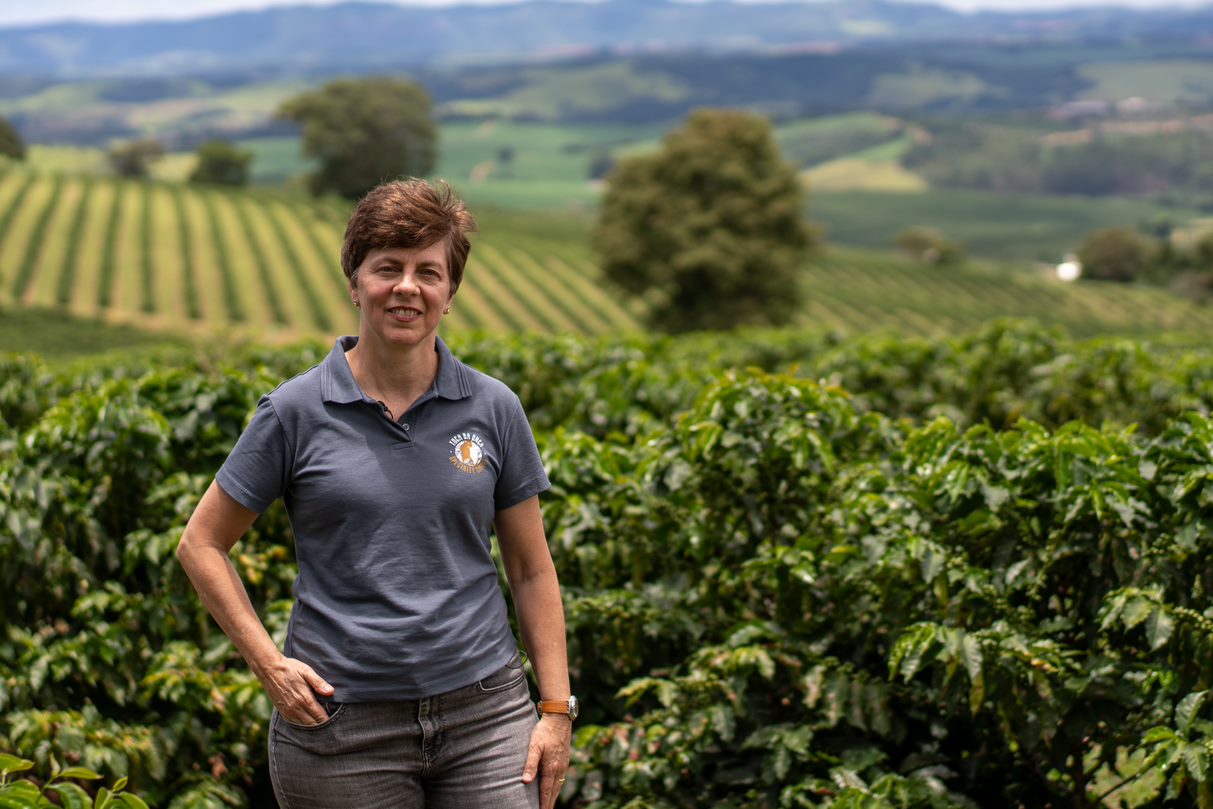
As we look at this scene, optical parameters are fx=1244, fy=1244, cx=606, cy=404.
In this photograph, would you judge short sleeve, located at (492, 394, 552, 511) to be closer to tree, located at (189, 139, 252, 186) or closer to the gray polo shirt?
the gray polo shirt

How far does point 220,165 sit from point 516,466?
10710 centimetres

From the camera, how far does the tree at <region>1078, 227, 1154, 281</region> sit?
98062 mm

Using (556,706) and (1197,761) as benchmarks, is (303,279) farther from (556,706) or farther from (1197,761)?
(1197,761)

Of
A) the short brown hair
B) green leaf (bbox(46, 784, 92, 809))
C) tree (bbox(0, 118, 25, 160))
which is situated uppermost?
the short brown hair

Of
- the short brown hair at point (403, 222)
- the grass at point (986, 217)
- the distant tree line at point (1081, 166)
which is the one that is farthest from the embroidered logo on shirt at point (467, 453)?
the distant tree line at point (1081, 166)

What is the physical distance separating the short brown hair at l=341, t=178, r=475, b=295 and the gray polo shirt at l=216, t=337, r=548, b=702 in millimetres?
324

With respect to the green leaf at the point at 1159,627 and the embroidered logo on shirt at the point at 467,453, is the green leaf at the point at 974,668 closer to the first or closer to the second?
the green leaf at the point at 1159,627

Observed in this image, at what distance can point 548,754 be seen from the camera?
3303 mm

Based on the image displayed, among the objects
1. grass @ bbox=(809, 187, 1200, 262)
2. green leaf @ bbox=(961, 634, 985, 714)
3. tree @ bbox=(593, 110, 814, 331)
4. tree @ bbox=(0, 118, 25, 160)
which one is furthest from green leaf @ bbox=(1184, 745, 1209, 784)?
grass @ bbox=(809, 187, 1200, 262)

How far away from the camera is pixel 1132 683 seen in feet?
13.7

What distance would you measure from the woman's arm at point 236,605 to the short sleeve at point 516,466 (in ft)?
2.11

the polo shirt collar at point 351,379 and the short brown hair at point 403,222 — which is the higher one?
the short brown hair at point 403,222

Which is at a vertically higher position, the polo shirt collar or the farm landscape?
the polo shirt collar

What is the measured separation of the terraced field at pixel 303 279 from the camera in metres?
59.1
